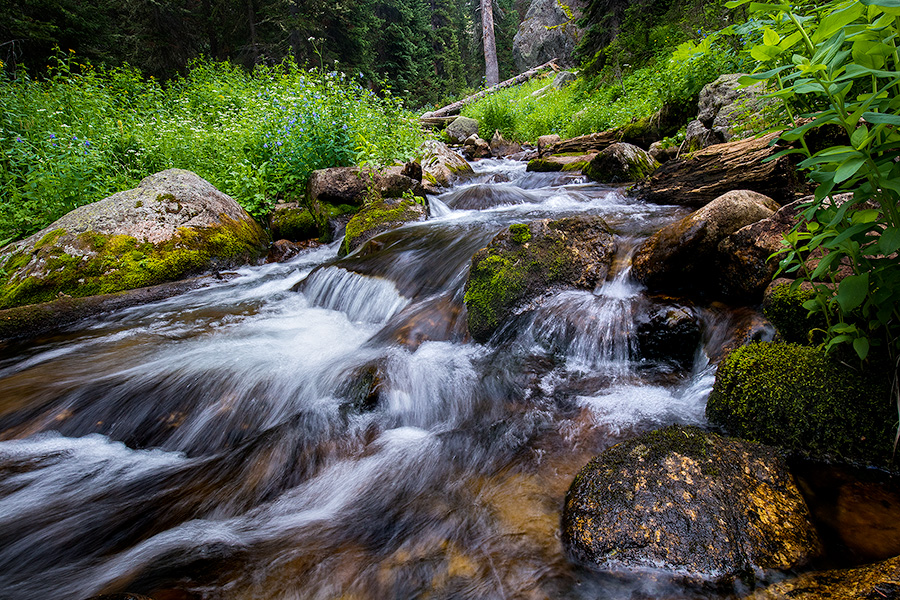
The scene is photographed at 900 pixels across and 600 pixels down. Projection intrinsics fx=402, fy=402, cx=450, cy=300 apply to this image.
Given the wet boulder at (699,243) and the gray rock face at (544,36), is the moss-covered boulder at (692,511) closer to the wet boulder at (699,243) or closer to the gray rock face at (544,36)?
the wet boulder at (699,243)

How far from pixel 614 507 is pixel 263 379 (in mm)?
2965

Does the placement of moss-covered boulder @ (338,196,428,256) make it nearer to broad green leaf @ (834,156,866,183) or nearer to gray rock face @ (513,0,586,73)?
broad green leaf @ (834,156,866,183)

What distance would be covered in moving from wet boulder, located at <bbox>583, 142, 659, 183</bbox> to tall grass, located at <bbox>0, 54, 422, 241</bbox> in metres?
4.21

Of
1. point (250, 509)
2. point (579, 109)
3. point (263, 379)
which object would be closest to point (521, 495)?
point (250, 509)

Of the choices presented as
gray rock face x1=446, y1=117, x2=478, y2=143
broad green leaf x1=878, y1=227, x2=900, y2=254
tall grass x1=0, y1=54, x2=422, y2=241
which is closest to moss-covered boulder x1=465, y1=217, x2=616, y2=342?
broad green leaf x1=878, y1=227, x2=900, y2=254

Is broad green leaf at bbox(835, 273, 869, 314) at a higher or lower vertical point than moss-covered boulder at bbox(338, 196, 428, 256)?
lower

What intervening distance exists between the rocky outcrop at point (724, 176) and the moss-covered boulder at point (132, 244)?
6.50m

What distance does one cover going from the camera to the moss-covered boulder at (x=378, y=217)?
6340 millimetres

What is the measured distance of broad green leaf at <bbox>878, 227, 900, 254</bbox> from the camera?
1296mm

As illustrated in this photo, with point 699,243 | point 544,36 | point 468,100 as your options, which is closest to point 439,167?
point 699,243

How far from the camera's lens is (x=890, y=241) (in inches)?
51.6

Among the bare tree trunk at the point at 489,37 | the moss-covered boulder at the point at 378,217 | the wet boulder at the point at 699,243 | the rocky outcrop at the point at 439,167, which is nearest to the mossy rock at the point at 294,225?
the moss-covered boulder at the point at 378,217

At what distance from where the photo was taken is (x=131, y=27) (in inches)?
532

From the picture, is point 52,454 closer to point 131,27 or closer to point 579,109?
point 579,109
